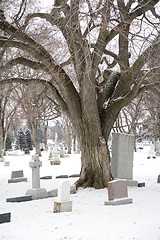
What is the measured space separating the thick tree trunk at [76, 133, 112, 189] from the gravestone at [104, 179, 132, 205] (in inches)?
86.2

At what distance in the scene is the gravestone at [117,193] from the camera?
7.51 metres

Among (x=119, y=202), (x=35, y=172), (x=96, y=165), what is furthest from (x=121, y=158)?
(x=119, y=202)

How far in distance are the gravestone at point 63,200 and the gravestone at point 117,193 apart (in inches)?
43.7

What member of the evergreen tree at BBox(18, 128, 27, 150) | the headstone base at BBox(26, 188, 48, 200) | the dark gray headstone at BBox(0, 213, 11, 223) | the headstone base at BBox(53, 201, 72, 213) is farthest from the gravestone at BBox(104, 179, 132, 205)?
the evergreen tree at BBox(18, 128, 27, 150)

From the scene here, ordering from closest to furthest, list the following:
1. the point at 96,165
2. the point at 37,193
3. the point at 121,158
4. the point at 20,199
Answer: the point at 20,199 → the point at 37,193 → the point at 96,165 → the point at 121,158

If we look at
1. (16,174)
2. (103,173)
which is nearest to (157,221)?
(103,173)

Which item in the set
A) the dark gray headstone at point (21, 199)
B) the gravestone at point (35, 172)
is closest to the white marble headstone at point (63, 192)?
the dark gray headstone at point (21, 199)

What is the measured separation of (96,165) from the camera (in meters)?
10.0

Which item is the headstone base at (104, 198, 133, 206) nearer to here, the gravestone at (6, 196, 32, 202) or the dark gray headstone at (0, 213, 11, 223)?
the gravestone at (6, 196, 32, 202)

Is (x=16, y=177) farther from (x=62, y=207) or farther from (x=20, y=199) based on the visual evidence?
(x=62, y=207)

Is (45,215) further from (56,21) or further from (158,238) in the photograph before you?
(56,21)

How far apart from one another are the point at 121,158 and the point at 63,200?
532cm

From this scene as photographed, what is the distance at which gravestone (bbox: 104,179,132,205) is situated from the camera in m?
7.51

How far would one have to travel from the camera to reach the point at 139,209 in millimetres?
6980
